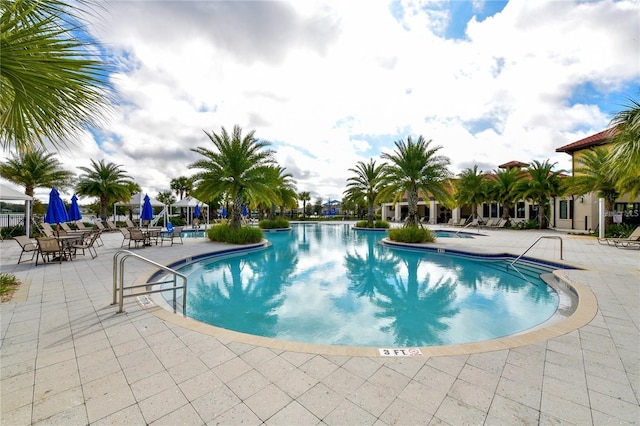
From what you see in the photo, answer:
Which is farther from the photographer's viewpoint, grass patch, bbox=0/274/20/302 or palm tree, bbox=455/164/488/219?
palm tree, bbox=455/164/488/219

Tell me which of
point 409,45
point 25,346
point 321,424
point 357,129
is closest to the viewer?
point 321,424

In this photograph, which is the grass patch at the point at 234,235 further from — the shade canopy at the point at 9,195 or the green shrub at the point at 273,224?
the green shrub at the point at 273,224

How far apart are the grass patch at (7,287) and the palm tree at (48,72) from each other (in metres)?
3.93

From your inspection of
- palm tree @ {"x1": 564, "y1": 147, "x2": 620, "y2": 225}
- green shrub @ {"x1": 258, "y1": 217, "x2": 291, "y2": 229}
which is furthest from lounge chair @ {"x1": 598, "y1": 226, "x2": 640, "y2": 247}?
green shrub @ {"x1": 258, "y1": 217, "x2": 291, "y2": 229}

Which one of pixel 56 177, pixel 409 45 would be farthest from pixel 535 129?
pixel 56 177

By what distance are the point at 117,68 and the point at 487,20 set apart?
10.9 m

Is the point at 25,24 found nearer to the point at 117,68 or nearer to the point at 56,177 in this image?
the point at 117,68

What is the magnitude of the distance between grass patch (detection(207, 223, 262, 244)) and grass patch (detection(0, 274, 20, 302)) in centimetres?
857

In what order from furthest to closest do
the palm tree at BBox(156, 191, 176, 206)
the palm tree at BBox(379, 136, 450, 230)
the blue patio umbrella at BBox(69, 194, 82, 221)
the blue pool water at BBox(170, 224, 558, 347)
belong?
the palm tree at BBox(156, 191, 176, 206), the palm tree at BBox(379, 136, 450, 230), the blue patio umbrella at BBox(69, 194, 82, 221), the blue pool water at BBox(170, 224, 558, 347)

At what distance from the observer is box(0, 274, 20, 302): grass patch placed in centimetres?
505

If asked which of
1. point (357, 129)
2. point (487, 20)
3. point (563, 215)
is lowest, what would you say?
point (563, 215)

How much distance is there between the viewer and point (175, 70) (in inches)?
344

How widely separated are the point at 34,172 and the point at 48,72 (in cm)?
2172

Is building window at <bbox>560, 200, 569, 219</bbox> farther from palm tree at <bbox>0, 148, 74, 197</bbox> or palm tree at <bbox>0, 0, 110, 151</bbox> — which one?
palm tree at <bbox>0, 148, 74, 197</bbox>
